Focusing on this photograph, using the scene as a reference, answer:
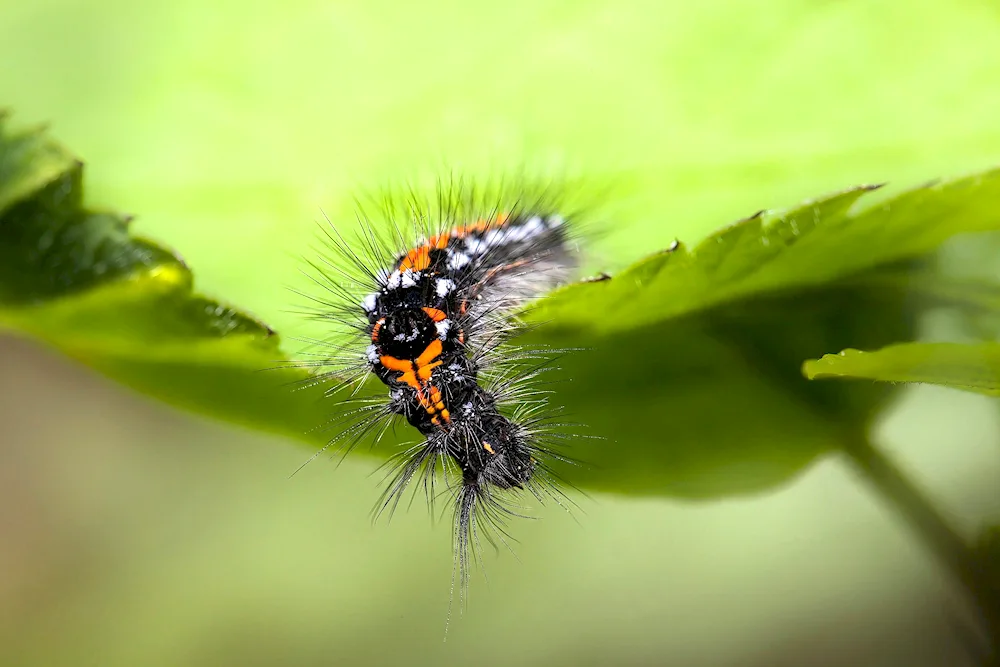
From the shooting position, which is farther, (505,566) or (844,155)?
(505,566)

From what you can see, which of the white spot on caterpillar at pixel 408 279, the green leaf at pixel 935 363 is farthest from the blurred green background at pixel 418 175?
the green leaf at pixel 935 363

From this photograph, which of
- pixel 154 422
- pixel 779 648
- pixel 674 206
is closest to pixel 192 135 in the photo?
pixel 674 206

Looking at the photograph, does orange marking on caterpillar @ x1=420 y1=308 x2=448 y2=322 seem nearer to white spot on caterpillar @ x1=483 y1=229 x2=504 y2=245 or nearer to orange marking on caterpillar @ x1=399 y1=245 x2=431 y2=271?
orange marking on caterpillar @ x1=399 y1=245 x2=431 y2=271

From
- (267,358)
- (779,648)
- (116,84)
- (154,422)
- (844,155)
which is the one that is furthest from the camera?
(154,422)

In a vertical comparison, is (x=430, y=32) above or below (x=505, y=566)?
above

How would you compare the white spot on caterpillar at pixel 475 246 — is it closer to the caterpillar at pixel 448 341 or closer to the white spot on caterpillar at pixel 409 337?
the caterpillar at pixel 448 341

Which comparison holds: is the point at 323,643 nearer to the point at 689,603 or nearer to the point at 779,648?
the point at 689,603

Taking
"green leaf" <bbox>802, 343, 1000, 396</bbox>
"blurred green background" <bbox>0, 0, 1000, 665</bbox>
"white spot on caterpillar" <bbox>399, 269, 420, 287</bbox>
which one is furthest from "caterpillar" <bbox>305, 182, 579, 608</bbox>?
"green leaf" <bbox>802, 343, 1000, 396</bbox>
